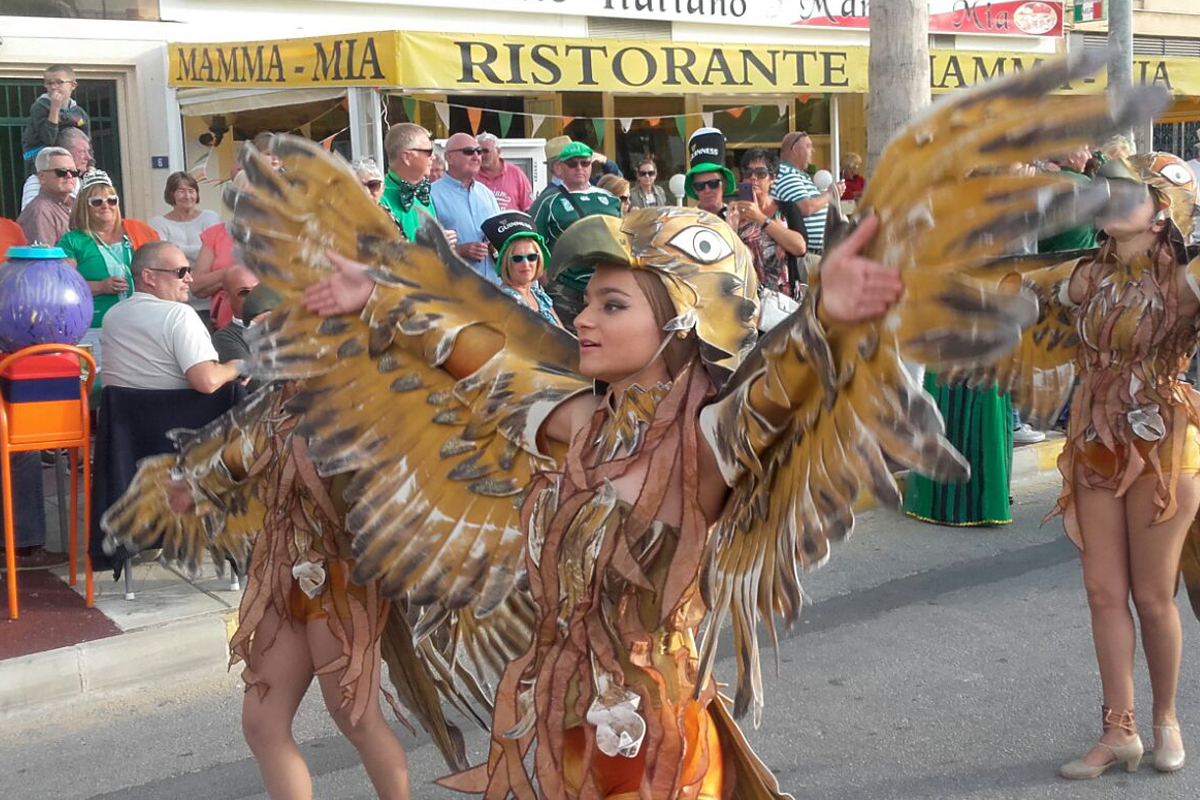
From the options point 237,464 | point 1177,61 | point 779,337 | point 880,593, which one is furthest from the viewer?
point 1177,61

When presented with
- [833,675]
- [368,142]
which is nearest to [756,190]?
[368,142]

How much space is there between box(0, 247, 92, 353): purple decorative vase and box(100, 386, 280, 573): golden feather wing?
219 cm

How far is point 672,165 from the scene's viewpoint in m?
15.4

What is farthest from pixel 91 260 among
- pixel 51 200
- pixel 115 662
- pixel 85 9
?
pixel 85 9

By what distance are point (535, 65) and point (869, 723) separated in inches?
268

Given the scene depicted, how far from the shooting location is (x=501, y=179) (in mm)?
9391

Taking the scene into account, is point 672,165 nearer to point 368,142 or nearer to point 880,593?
point 368,142

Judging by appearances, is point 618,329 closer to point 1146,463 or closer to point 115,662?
point 1146,463

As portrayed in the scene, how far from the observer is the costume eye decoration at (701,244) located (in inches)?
94.4

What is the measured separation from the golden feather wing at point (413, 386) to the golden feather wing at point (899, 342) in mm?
625

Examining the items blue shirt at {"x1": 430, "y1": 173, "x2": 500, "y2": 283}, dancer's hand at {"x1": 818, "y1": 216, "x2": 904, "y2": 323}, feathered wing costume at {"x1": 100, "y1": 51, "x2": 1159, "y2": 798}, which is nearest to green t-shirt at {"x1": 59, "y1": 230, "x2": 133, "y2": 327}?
blue shirt at {"x1": 430, "y1": 173, "x2": 500, "y2": 283}

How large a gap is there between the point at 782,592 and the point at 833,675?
2933mm

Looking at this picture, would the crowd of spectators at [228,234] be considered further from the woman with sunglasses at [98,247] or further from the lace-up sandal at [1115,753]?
the lace-up sandal at [1115,753]

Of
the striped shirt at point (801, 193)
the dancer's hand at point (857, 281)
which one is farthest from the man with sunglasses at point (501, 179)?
the dancer's hand at point (857, 281)
